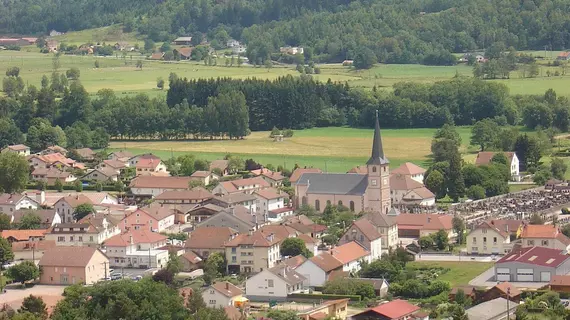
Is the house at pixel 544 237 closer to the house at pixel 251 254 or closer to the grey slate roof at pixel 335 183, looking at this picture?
the house at pixel 251 254

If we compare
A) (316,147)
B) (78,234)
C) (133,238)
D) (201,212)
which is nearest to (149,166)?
(316,147)

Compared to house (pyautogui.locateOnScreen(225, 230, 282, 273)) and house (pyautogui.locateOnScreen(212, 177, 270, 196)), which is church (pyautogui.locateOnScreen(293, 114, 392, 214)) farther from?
house (pyautogui.locateOnScreen(225, 230, 282, 273))

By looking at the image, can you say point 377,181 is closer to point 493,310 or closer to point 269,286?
point 269,286

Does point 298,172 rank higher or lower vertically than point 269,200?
higher

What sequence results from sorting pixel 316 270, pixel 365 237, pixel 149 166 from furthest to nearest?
1. pixel 149 166
2. pixel 365 237
3. pixel 316 270

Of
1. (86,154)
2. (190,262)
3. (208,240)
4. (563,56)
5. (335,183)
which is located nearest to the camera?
(190,262)

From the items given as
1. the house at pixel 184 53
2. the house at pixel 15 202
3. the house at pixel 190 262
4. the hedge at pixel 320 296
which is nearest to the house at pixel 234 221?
the house at pixel 190 262
